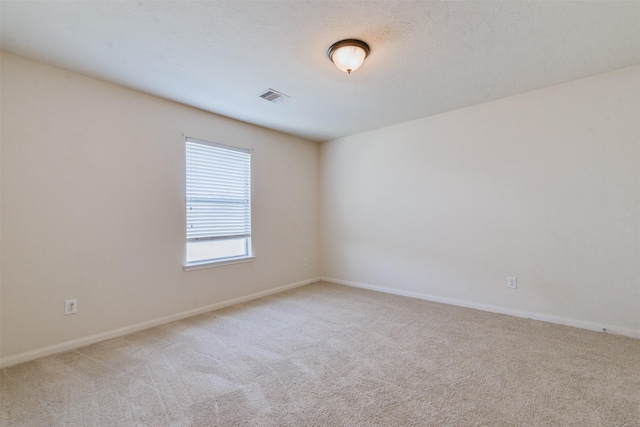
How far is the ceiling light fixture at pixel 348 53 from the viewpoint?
2.07m

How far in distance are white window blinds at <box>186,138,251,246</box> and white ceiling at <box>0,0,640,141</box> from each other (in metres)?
0.67

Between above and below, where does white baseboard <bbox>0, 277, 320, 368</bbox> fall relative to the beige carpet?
above

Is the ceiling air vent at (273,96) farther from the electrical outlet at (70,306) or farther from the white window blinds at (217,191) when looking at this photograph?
the electrical outlet at (70,306)

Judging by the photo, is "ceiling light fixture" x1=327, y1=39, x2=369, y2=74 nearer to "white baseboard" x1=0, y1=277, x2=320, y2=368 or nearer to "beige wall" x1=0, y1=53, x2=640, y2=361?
"beige wall" x1=0, y1=53, x2=640, y2=361

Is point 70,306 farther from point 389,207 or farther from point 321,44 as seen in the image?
point 389,207

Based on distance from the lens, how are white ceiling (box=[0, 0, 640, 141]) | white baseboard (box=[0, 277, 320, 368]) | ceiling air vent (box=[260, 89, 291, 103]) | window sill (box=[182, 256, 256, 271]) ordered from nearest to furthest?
white ceiling (box=[0, 0, 640, 141]) → white baseboard (box=[0, 277, 320, 368]) → ceiling air vent (box=[260, 89, 291, 103]) → window sill (box=[182, 256, 256, 271])

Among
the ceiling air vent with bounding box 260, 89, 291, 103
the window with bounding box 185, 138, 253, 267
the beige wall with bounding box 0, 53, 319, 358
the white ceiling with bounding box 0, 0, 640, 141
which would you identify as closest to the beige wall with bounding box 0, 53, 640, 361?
the beige wall with bounding box 0, 53, 319, 358

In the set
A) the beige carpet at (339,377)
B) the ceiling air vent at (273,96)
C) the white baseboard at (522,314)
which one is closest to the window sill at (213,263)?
the beige carpet at (339,377)

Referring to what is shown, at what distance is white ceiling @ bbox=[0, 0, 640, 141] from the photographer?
5.84 ft

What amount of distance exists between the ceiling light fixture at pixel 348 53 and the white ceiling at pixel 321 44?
0.06m

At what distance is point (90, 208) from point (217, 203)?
127cm

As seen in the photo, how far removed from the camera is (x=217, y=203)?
3553 mm

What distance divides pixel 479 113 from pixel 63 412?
443cm

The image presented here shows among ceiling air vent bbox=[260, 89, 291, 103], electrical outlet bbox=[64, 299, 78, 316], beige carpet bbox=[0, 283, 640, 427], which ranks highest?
ceiling air vent bbox=[260, 89, 291, 103]
